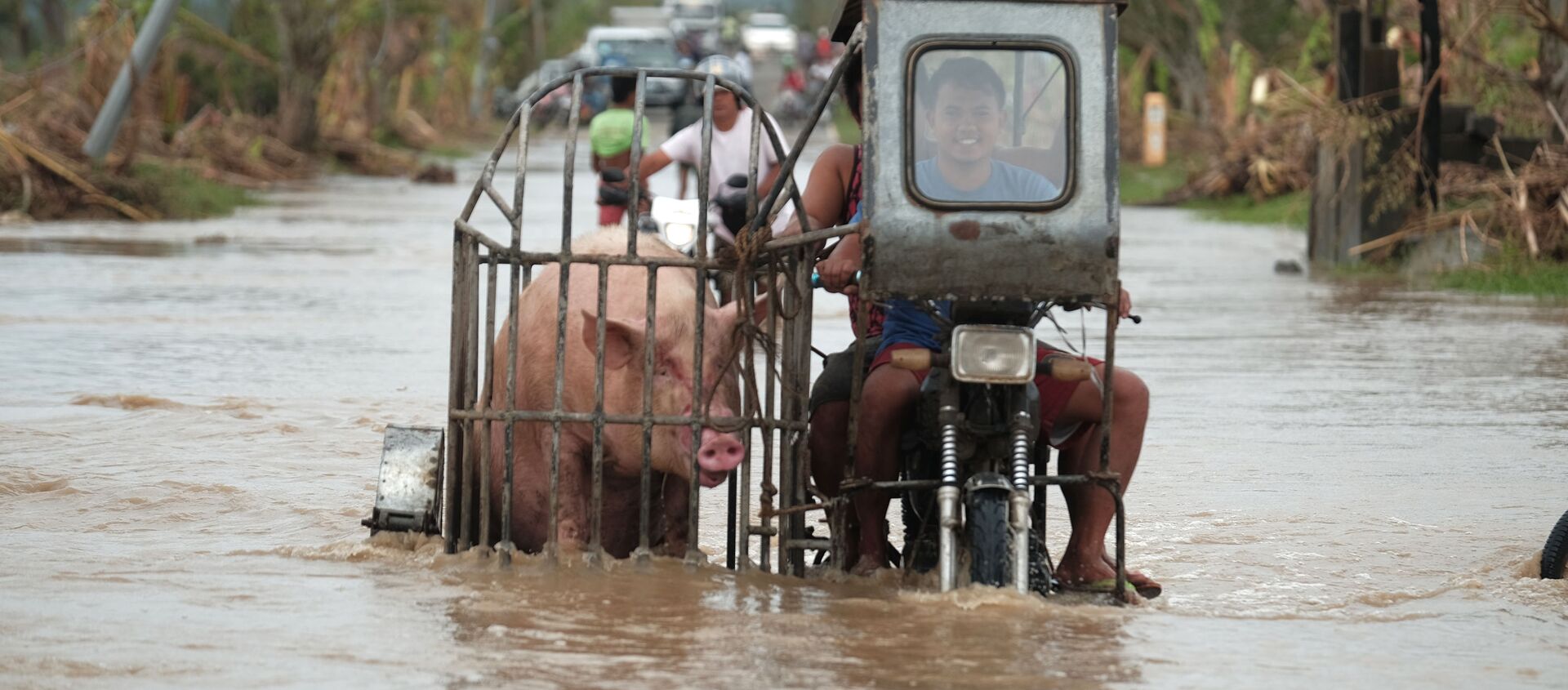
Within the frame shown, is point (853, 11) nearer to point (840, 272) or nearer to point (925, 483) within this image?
point (840, 272)

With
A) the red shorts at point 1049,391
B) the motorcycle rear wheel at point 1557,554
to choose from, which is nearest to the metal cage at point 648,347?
the red shorts at point 1049,391

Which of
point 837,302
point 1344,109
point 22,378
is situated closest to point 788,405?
point 22,378

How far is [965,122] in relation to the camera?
4996 mm

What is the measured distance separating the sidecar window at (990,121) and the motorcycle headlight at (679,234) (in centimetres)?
357

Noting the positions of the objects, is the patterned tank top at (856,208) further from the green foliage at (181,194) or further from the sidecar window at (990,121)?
the green foliage at (181,194)

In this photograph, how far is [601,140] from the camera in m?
12.9

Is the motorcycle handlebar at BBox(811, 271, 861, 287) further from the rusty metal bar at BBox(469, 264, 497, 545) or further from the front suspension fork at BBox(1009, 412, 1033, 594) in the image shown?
the rusty metal bar at BBox(469, 264, 497, 545)

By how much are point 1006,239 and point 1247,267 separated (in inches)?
522

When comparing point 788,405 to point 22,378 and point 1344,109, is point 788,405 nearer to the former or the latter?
point 22,378

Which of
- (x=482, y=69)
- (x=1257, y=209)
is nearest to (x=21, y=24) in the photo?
(x=482, y=69)

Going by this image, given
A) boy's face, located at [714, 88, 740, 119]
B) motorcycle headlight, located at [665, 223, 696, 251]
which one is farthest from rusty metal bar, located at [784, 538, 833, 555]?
boy's face, located at [714, 88, 740, 119]

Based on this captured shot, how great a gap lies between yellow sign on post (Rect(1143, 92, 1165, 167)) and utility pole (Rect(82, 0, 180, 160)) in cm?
1631

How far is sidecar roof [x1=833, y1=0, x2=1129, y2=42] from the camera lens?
496cm

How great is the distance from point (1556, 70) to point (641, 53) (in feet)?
118
